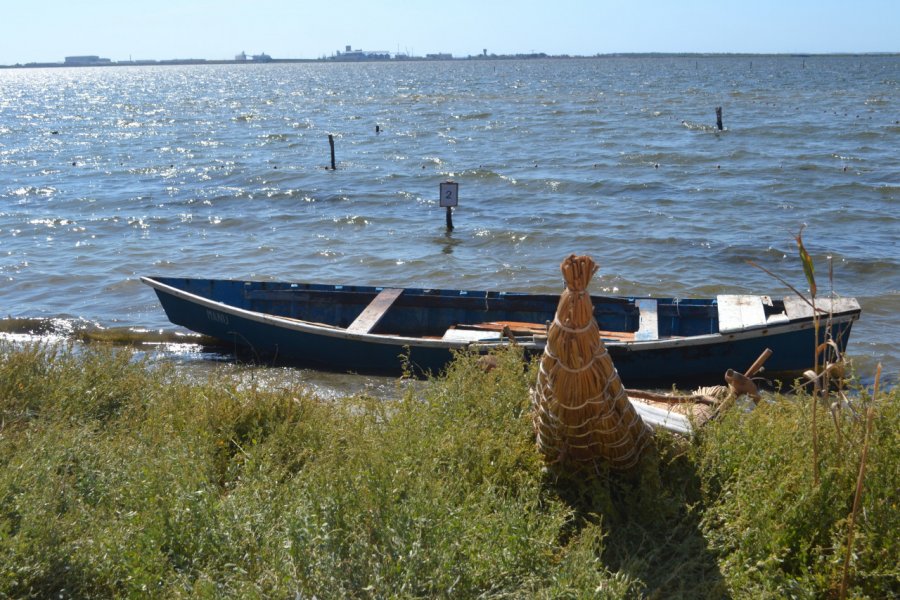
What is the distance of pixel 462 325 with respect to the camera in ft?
43.0

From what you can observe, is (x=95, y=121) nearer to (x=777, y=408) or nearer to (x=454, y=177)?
(x=454, y=177)

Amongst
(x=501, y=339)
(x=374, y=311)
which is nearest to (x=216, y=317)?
(x=374, y=311)

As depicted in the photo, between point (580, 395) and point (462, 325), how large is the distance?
23.4 ft

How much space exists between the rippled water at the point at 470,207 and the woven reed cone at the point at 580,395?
8.54 meters

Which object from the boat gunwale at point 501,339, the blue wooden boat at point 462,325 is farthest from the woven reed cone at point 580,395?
the blue wooden boat at point 462,325

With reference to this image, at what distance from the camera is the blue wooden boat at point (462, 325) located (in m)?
11.6

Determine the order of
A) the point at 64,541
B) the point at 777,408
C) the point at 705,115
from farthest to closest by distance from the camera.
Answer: the point at 705,115, the point at 777,408, the point at 64,541

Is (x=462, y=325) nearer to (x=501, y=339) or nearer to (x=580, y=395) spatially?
(x=501, y=339)

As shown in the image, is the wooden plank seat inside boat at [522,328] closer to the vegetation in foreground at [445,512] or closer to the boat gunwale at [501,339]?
the boat gunwale at [501,339]

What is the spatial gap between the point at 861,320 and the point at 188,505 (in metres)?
13.0

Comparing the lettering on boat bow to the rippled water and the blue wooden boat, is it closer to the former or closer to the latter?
the blue wooden boat

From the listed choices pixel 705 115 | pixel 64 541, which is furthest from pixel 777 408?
pixel 705 115

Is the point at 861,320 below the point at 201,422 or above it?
below

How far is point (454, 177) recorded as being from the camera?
3044 cm
